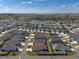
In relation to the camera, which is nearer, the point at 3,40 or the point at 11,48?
the point at 11,48

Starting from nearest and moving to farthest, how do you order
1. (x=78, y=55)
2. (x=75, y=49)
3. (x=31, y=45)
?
(x=78, y=55)
(x=75, y=49)
(x=31, y=45)

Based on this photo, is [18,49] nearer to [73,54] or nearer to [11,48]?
[11,48]

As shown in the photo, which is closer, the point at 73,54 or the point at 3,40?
the point at 73,54

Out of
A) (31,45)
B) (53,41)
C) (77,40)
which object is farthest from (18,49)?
(77,40)

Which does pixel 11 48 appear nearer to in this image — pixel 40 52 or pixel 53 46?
pixel 40 52

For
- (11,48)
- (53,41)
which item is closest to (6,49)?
(11,48)

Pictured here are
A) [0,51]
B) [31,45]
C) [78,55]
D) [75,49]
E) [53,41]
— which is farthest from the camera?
[53,41]

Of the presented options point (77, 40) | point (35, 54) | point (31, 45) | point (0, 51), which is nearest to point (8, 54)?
point (0, 51)

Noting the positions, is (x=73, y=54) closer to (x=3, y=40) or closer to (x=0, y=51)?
(x=0, y=51)

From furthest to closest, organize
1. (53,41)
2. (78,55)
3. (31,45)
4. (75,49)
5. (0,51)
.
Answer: (53,41) → (31,45) → (75,49) → (0,51) → (78,55)
